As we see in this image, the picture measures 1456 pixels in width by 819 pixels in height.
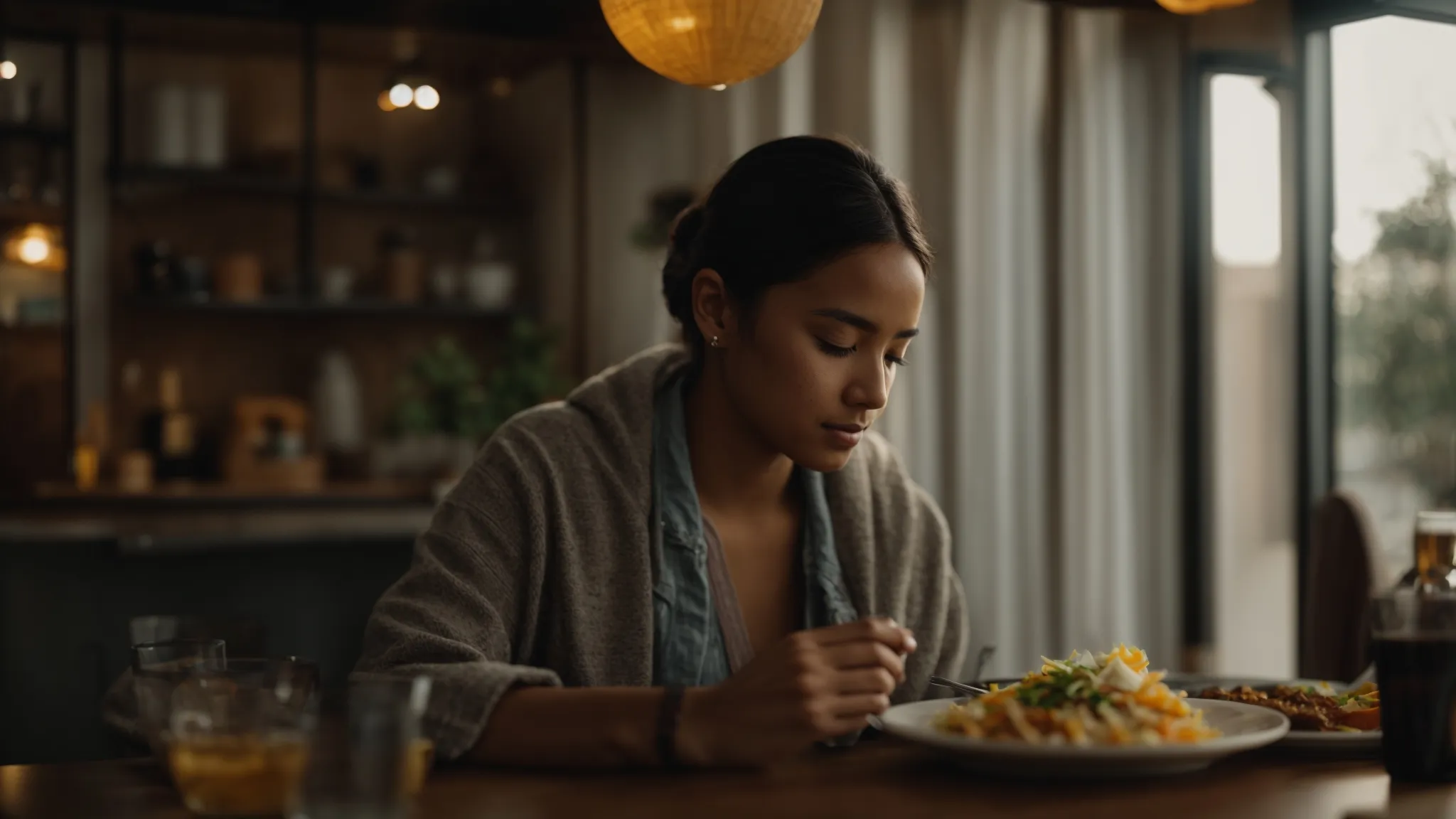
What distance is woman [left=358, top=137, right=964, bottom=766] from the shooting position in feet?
5.52

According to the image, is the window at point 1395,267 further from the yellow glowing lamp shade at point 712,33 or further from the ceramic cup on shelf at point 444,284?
the ceramic cup on shelf at point 444,284

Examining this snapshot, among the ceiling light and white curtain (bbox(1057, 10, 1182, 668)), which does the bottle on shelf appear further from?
white curtain (bbox(1057, 10, 1182, 668))

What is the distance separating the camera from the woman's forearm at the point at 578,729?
1.33 meters

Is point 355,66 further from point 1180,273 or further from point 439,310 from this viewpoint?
point 1180,273

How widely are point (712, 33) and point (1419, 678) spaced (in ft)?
3.62

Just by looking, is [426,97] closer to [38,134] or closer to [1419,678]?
[38,134]

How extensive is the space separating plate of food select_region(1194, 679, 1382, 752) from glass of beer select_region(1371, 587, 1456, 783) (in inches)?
1.3

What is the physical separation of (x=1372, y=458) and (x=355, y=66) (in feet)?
14.4

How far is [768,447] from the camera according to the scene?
6.34 ft

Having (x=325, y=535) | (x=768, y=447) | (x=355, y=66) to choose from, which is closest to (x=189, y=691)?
(x=768, y=447)

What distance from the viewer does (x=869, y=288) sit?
1711 millimetres

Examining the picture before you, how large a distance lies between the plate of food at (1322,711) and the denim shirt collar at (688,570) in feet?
1.65

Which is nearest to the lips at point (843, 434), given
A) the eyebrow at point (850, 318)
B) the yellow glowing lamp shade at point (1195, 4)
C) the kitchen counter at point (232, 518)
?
the eyebrow at point (850, 318)

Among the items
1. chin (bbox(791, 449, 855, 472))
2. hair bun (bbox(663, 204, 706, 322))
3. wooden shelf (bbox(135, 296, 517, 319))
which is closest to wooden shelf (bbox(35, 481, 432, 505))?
wooden shelf (bbox(135, 296, 517, 319))
